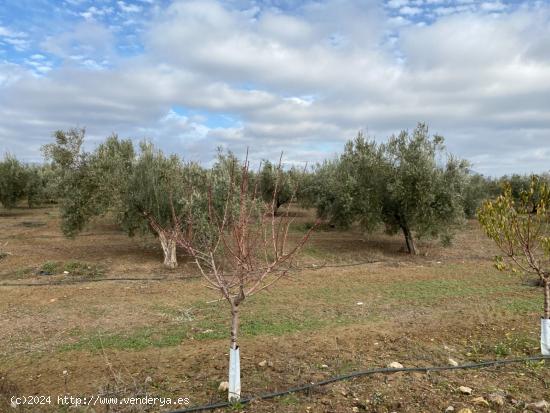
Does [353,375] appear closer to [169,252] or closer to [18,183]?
[169,252]

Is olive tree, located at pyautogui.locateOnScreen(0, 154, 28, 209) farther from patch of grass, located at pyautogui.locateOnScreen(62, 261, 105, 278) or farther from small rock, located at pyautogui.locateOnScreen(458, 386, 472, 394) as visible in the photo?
small rock, located at pyautogui.locateOnScreen(458, 386, 472, 394)

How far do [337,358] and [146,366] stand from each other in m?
2.76

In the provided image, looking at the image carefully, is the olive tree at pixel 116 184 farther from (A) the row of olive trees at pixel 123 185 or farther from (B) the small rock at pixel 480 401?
(B) the small rock at pixel 480 401

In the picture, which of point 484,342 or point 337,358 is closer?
point 337,358

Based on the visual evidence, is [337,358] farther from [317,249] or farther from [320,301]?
[317,249]

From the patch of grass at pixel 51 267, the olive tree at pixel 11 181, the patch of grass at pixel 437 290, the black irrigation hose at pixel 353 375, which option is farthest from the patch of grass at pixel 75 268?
the olive tree at pixel 11 181

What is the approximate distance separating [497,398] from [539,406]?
416 millimetres

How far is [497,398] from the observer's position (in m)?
4.89

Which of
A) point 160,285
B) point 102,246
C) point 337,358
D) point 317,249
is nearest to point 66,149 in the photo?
point 102,246

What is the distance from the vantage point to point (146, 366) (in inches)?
241

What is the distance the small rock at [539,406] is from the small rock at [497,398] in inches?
9.5

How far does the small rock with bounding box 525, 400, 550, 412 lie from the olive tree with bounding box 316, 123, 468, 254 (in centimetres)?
1209

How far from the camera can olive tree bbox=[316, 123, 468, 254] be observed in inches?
656

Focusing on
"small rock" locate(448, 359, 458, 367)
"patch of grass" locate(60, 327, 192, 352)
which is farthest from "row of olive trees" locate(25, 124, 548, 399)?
"small rock" locate(448, 359, 458, 367)
